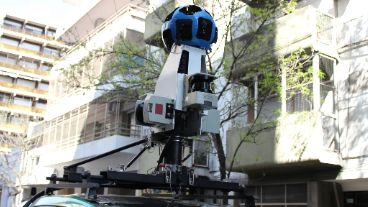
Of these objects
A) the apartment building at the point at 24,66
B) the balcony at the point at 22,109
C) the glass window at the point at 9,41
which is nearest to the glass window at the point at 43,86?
the apartment building at the point at 24,66

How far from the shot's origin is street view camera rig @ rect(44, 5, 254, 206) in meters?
3.86

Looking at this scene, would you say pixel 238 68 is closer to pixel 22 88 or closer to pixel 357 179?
pixel 357 179

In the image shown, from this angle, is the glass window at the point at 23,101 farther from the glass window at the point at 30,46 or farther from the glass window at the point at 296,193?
the glass window at the point at 296,193

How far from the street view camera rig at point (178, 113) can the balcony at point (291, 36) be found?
838cm

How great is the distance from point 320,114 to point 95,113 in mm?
12524

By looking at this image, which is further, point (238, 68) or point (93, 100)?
point (93, 100)

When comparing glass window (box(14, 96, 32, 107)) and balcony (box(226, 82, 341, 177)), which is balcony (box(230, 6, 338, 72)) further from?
glass window (box(14, 96, 32, 107))

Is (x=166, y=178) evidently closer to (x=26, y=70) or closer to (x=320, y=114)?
A: (x=320, y=114)

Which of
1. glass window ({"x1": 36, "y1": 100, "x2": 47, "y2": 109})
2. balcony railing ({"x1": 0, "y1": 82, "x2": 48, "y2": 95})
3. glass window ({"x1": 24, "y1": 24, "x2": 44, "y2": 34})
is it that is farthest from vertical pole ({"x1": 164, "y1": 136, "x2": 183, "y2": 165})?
glass window ({"x1": 24, "y1": 24, "x2": 44, "y2": 34})

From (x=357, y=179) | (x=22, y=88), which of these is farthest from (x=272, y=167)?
(x=22, y=88)

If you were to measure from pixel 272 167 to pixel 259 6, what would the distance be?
4.35 meters

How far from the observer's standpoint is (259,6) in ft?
42.9

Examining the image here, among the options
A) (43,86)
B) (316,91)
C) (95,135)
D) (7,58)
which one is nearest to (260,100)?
(316,91)

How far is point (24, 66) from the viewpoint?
233ft
